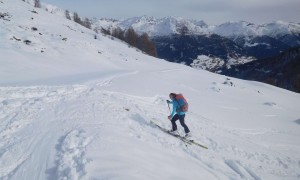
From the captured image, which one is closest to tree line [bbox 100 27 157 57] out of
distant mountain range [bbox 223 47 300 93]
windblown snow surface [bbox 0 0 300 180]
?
windblown snow surface [bbox 0 0 300 180]

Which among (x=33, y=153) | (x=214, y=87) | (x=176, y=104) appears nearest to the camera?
(x=33, y=153)

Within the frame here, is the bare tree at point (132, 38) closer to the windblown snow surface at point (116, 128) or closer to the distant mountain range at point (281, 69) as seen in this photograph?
the windblown snow surface at point (116, 128)

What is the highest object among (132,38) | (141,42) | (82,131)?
(132,38)

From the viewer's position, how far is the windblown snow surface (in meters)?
9.45

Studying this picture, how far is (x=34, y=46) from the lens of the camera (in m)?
31.7

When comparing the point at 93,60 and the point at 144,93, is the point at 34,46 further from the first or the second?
the point at 144,93

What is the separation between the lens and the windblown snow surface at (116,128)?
945cm

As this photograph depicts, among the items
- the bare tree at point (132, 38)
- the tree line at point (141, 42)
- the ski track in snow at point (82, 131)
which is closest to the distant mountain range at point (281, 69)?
the tree line at point (141, 42)

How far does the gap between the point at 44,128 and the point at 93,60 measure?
78.5 feet

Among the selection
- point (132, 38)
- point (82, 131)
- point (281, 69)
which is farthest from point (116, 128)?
point (281, 69)

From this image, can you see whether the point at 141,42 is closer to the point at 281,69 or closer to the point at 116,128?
the point at 116,128

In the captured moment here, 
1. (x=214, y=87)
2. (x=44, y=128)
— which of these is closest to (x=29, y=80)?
(x=44, y=128)

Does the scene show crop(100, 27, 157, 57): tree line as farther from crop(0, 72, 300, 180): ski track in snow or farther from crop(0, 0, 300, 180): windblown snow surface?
crop(0, 72, 300, 180): ski track in snow

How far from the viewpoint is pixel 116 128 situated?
1275 centimetres
